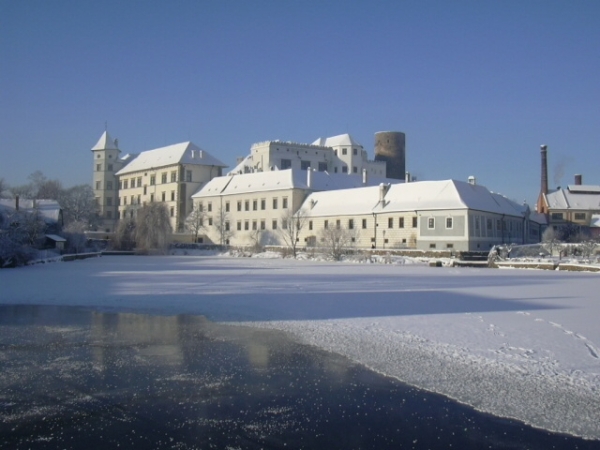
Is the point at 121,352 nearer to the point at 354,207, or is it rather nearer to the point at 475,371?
the point at 475,371

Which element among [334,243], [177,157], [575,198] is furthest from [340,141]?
[334,243]

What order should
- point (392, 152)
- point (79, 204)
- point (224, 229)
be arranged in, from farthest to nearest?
point (392, 152) → point (79, 204) → point (224, 229)

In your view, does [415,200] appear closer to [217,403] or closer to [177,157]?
[177,157]

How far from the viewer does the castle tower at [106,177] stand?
90750mm

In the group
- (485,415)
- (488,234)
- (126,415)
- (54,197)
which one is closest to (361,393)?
(485,415)

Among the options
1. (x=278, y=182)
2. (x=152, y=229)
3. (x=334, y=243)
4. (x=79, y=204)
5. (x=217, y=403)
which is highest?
(x=278, y=182)

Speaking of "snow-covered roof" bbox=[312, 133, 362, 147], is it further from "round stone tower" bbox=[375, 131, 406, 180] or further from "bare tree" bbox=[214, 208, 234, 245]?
"bare tree" bbox=[214, 208, 234, 245]

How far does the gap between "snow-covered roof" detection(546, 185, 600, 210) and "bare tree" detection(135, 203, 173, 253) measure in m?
48.0

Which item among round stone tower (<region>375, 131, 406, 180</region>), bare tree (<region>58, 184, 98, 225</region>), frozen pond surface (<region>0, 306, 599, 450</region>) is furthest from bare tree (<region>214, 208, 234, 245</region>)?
frozen pond surface (<region>0, 306, 599, 450</region>)

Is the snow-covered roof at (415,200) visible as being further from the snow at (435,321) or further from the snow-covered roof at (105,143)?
the snow-covered roof at (105,143)

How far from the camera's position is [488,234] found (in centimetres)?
5138

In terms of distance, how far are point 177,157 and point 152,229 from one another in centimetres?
2401

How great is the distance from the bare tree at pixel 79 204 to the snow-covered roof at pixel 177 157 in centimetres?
730

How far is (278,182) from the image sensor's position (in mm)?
65562
